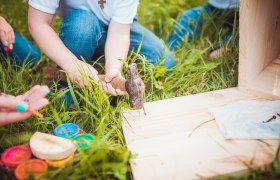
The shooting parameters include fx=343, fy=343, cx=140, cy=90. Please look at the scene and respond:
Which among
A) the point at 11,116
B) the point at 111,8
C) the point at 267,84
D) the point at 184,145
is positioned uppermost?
the point at 111,8

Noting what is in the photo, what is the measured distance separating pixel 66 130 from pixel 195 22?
1.76 m

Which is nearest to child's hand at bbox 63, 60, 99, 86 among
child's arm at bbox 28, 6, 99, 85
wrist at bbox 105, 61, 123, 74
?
child's arm at bbox 28, 6, 99, 85

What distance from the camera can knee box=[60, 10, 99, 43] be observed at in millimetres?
2352

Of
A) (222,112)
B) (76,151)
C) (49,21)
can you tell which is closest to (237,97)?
(222,112)

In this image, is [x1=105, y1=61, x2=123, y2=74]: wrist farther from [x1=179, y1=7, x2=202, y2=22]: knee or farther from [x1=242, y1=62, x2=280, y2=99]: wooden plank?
[x1=179, y1=7, x2=202, y2=22]: knee

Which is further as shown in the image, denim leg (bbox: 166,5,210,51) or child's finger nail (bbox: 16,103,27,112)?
denim leg (bbox: 166,5,210,51)

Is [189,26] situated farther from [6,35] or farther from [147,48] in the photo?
[6,35]

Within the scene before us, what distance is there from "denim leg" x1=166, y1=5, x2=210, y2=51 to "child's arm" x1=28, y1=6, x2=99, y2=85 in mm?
1195

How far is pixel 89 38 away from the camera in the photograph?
2.40 m

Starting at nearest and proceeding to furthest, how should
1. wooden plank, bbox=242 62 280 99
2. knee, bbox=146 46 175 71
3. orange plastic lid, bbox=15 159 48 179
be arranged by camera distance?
orange plastic lid, bbox=15 159 48 179 → wooden plank, bbox=242 62 280 99 → knee, bbox=146 46 175 71

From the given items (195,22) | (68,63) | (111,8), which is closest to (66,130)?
(68,63)

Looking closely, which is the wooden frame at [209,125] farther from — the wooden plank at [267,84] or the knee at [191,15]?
the knee at [191,15]

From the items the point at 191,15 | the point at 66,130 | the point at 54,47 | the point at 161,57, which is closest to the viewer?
the point at 66,130

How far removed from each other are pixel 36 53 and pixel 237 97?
1682mm
